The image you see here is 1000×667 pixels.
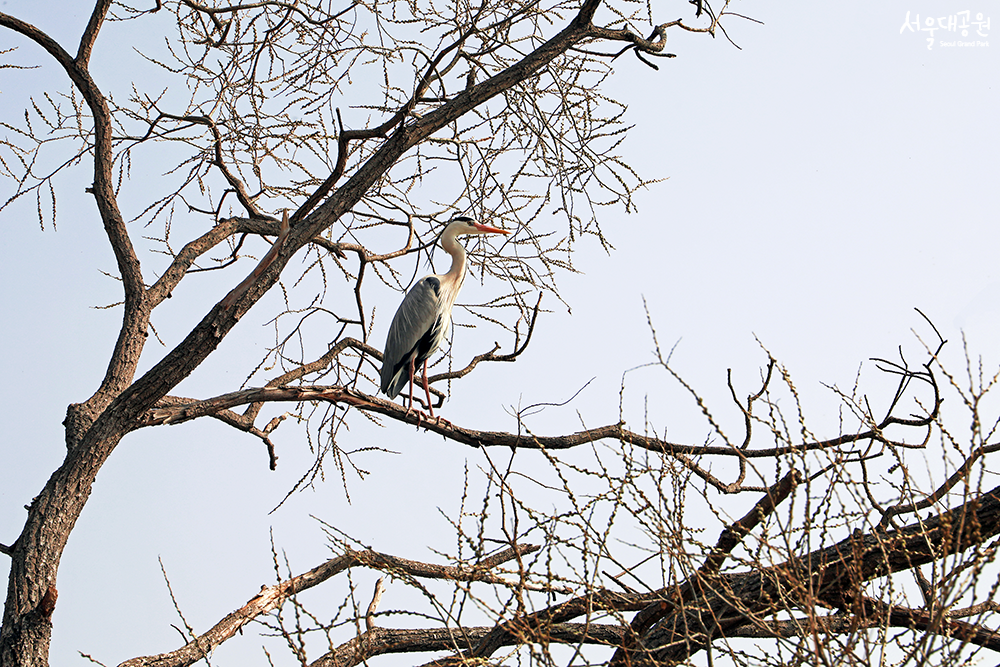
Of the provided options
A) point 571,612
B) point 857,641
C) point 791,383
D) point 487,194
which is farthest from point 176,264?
point 857,641

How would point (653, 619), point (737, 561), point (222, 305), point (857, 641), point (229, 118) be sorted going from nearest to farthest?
point (857, 641), point (737, 561), point (653, 619), point (222, 305), point (229, 118)

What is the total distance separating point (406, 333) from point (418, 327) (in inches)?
3.5

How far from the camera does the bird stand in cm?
530

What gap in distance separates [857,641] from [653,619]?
2.69ft

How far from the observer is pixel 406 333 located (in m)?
5.34

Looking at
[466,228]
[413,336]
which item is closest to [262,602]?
[413,336]

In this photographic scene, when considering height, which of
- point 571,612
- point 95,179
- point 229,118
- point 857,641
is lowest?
A: point 857,641

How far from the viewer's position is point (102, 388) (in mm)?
4191

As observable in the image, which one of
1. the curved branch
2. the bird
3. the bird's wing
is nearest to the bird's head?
the bird

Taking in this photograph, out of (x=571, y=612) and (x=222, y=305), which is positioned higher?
(x=222, y=305)

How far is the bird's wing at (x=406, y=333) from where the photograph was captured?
5.30 m

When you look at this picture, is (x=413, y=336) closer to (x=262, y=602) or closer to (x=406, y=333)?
(x=406, y=333)

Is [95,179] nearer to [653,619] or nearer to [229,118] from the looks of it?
[229,118]

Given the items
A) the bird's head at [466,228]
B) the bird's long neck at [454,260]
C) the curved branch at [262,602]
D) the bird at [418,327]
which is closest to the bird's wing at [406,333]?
the bird at [418,327]
